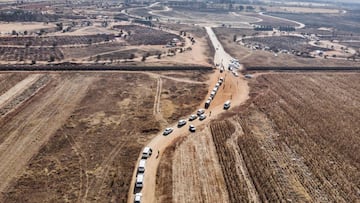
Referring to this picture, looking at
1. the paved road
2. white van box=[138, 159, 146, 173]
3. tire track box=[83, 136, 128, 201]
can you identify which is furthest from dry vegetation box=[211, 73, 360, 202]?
the paved road

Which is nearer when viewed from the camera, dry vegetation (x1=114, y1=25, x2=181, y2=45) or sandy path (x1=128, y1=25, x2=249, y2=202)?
sandy path (x1=128, y1=25, x2=249, y2=202)

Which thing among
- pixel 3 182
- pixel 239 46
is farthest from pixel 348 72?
pixel 3 182

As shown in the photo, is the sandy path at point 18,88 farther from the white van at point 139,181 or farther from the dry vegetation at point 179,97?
the white van at point 139,181

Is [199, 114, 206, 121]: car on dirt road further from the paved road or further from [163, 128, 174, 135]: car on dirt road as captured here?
the paved road

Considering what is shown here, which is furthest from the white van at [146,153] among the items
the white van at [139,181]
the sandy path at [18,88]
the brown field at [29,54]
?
the brown field at [29,54]

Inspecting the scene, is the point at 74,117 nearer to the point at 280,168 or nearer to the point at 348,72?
the point at 280,168
